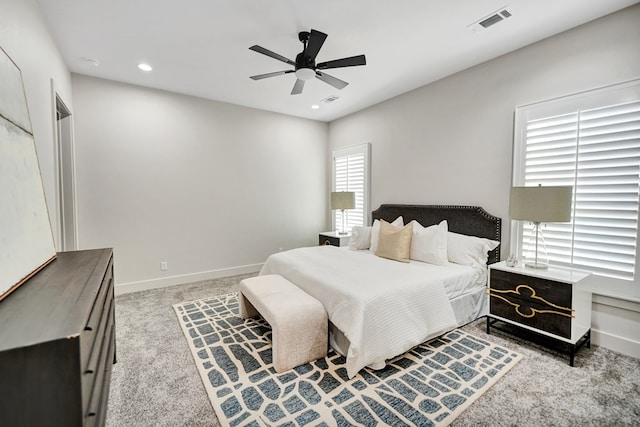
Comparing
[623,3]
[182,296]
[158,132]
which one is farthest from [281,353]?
[623,3]

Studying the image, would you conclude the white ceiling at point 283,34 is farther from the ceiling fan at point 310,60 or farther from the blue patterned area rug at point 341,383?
the blue patterned area rug at point 341,383

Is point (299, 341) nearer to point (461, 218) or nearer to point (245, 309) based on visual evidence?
point (245, 309)

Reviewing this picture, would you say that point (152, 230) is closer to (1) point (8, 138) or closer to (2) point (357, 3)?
(1) point (8, 138)

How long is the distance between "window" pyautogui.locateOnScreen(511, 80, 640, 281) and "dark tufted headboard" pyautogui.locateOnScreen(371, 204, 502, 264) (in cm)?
37

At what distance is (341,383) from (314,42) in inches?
107

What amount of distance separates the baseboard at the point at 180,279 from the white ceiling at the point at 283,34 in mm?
2817

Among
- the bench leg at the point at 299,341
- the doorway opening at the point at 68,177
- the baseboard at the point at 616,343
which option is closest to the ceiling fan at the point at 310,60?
the bench leg at the point at 299,341

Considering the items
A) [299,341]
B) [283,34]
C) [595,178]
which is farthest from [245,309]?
[595,178]

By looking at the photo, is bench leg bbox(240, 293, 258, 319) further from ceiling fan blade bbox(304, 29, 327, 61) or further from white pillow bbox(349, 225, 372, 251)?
ceiling fan blade bbox(304, 29, 327, 61)

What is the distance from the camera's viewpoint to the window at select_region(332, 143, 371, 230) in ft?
16.2

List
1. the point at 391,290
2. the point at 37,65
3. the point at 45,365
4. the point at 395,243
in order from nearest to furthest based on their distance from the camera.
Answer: the point at 45,365 → the point at 37,65 → the point at 391,290 → the point at 395,243

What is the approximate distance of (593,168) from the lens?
2.50 m

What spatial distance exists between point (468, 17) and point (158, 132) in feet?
13.3

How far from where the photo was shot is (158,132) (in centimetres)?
409
